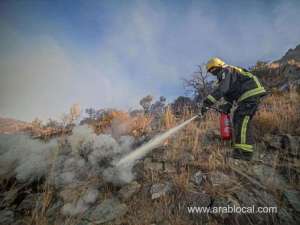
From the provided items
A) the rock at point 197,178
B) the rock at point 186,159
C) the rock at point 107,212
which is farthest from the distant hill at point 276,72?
the rock at point 107,212

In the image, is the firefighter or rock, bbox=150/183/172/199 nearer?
rock, bbox=150/183/172/199

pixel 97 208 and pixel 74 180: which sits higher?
pixel 74 180

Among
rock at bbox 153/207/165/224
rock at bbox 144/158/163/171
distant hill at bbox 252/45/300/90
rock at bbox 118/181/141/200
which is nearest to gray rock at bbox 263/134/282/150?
rock at bbox 144/158/163/171

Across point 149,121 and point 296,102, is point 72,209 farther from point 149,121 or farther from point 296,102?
point 296,102

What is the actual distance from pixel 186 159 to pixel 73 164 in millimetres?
2629

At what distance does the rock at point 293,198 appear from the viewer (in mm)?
2521

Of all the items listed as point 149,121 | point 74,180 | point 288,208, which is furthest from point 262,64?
point 74,180

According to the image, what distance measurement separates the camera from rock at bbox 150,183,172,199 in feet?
9.75

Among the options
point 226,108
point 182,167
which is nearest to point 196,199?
point 182,167

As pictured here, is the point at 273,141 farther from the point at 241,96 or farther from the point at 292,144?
the point at 241,96

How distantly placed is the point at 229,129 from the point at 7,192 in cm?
506

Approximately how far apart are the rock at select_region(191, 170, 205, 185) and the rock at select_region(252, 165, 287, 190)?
3.21 ft

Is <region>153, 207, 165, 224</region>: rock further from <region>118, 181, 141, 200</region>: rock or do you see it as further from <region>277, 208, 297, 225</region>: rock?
<region>277, 208, 297, 225</region>: rock

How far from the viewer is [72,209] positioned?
296 cm
